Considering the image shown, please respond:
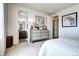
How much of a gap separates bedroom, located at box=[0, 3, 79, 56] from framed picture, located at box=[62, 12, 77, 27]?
5 centimetres

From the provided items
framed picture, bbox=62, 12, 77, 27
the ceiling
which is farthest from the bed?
the ceiling

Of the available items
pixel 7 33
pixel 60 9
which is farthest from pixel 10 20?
pixel 60 9

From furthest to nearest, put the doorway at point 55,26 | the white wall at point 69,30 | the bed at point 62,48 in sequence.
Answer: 1. the doorway at point 55,26
2. the white wall at point 69,30
3. the bed at point 62,48

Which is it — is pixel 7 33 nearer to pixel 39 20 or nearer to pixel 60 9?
pixel 39 20

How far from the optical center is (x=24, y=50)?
6.24 feet

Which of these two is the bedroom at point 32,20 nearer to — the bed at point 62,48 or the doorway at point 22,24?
the doorway at point 22,24

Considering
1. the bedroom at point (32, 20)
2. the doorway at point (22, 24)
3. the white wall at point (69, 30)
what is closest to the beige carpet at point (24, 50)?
the bedroom at point (32, 20)

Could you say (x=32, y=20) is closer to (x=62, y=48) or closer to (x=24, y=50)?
(x=24, y=50)

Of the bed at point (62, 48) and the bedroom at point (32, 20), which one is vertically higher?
the bedroom at point (32, 20)

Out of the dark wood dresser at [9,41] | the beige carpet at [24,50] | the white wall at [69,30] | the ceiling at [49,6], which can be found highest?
the ceiling at [49,6]

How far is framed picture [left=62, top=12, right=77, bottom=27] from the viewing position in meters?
1.96

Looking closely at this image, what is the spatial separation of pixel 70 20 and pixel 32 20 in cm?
84

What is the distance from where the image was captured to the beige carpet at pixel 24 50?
1.69 metres

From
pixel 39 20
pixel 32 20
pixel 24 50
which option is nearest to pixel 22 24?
pixel 32 20
